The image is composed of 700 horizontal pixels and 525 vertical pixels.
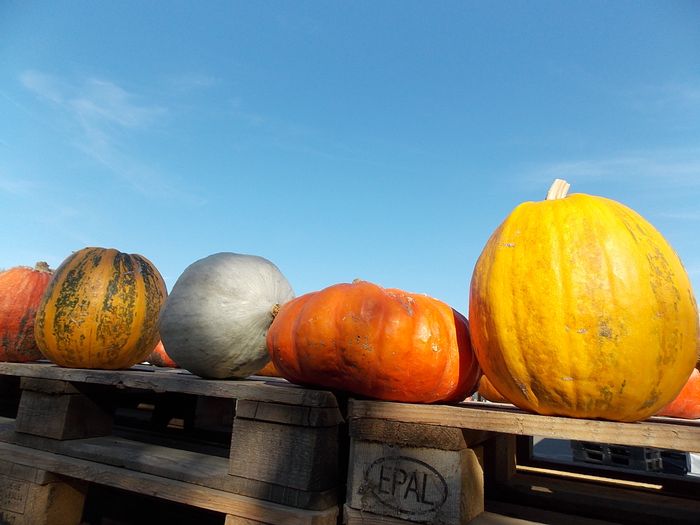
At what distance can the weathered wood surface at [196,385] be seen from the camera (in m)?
1.86

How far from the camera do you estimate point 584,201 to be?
1.65 m

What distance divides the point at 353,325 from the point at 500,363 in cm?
62

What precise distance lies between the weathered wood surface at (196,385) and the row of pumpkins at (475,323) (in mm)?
149

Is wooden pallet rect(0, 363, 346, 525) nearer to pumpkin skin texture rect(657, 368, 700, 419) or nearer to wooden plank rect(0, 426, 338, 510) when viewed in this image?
wooden plank rect(0, 426, 338, 510)

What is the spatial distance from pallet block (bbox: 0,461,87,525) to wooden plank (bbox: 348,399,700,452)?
1.79m

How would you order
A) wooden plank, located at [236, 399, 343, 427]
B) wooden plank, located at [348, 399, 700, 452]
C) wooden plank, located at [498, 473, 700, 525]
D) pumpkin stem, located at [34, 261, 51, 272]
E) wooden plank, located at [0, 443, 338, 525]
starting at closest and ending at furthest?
1. wooden plank, located at [348, 399, 700, 452]
2. wooden plank, located at [0, 443, 338, 525]
3. wooden plank, located at [236, 399, 343, 427]
4. wooden plank, located at [498, 473, 700, 525]
5. pumpkin stem, located at [34, 261, 51, 272]

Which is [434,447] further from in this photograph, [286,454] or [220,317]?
[220,317]

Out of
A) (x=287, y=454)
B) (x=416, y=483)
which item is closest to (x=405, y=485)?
(x=416, y=483)

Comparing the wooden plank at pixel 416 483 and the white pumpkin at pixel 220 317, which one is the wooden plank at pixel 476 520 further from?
the white pumpkin at pixel 220 317

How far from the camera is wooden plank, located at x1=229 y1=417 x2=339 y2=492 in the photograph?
1.77 m

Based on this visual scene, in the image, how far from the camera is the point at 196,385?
85.7 inches

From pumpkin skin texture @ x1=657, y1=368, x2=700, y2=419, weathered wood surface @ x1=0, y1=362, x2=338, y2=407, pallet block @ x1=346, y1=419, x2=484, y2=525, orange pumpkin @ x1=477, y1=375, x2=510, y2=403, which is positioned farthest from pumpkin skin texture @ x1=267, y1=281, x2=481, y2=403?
pumpkin skin texture @ x1=657, y1=368, x2=700, y2=419

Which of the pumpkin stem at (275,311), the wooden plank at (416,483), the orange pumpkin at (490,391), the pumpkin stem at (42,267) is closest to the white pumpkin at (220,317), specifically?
the pumpkin stem at (275,311)

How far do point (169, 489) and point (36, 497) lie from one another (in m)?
0.92
